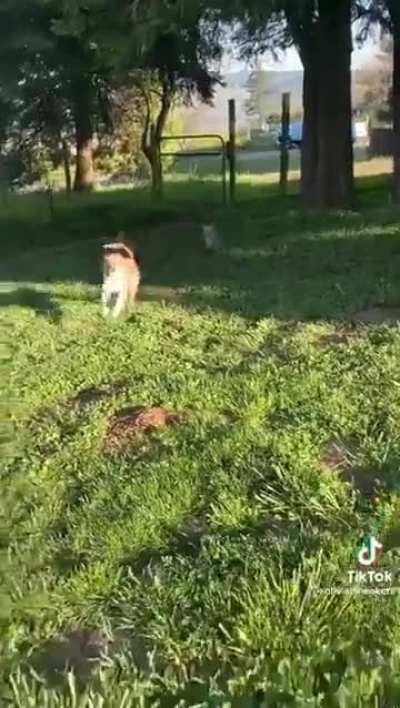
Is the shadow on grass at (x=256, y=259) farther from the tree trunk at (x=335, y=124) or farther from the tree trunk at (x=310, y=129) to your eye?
the tree trunk at (x=335, y=124)

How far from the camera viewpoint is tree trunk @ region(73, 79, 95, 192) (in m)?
15.8

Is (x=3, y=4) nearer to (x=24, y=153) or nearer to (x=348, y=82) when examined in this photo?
(x=348, y=82)

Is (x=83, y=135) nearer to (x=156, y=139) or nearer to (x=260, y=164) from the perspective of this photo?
(x=156, y=139)

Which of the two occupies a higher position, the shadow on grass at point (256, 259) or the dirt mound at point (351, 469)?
the shadow on grass at point (256, 259)

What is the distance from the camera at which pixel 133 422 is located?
17.4ft

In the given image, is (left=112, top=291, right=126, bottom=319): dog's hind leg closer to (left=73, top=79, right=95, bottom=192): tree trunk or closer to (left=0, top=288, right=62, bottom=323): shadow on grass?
(left=0, top=288, right=62, bottom=323): shadow on grass

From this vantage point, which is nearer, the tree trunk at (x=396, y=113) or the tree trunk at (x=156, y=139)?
the tree trunk at (x=396, y=113)

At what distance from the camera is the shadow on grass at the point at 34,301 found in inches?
353

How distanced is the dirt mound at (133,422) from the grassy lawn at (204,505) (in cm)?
4

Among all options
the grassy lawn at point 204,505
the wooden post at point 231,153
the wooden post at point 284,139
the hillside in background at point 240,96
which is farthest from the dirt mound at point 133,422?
the wooden post at point 284,139

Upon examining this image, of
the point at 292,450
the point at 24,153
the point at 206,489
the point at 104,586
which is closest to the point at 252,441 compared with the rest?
the point at 292,450

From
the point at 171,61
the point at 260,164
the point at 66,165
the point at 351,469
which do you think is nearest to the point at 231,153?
A: the point at 171,61

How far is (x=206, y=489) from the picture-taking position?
4191 mm

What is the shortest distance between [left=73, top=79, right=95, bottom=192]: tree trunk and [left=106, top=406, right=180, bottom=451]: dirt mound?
34.3 ft
